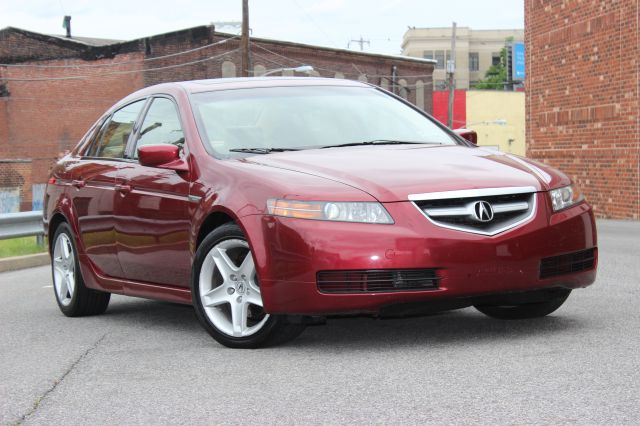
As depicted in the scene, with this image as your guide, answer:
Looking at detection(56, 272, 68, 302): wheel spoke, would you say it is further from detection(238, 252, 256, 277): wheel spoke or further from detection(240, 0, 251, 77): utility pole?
detection(240, 0, 251, 77): utility pole

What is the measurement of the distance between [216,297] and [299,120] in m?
1.34

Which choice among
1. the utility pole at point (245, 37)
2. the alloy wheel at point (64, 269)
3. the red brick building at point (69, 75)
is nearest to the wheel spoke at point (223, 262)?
the alloy wheel at point (64, 269)

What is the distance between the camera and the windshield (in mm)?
6762

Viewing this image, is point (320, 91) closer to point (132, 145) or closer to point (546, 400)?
point (132, 145)

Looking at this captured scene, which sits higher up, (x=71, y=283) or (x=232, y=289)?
(x=232, y=289)

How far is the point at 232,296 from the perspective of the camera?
6.13 m

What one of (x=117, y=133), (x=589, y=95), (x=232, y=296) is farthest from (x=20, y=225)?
(x=589, y=95)

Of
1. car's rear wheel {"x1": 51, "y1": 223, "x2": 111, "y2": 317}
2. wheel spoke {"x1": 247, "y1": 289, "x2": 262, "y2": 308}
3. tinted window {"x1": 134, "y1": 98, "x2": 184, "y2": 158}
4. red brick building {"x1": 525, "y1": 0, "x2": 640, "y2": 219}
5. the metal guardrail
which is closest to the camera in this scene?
wheel spoke {"x1": 247, "y1": 289, "x2": 262, "y2": 308}

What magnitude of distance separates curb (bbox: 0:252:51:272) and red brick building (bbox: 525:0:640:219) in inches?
456

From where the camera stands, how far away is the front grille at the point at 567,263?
597 centimetres

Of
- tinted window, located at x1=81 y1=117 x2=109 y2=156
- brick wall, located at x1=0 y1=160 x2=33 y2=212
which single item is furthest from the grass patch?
brick wall, located at x1=0 y1=160 x2=33 y2=212

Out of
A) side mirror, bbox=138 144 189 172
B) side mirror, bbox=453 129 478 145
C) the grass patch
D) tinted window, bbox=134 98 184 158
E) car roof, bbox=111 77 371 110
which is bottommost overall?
the grass patch

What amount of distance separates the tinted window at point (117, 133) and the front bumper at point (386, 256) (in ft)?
7.62

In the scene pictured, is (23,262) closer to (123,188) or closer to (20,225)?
(20,225)
